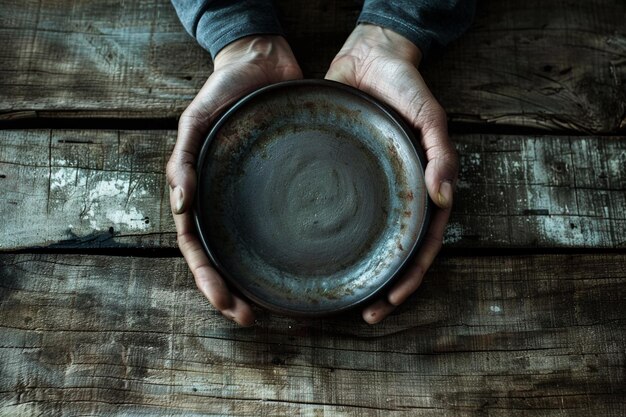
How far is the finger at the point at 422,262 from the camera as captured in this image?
1.18 m

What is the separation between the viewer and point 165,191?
4.42 feet

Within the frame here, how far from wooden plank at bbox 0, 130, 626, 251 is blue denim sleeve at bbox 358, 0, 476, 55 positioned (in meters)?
0.25

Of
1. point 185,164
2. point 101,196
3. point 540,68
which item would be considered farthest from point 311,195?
point 540,68

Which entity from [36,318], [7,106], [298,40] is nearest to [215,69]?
[298,40]

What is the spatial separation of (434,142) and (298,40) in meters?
0.49

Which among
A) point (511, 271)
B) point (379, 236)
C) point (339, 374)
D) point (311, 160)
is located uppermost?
point (311, 160)

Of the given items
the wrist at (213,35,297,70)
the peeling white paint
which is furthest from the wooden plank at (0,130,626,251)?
the wrist at (213,35,297,70)

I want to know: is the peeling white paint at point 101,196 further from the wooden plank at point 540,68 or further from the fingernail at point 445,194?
the wooden plank at point 540,68

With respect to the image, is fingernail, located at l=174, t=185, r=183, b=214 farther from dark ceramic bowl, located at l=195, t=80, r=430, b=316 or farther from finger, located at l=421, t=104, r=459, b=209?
finger, located at l=421, t=104, r=459, b=209

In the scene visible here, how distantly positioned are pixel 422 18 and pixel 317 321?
29.7 inches

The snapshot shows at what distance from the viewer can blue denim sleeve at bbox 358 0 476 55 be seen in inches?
53.4

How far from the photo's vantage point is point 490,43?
148 cm

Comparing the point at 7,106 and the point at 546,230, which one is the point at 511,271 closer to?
the point at 546,230

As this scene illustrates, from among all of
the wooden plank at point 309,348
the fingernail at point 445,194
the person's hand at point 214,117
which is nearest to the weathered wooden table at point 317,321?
the wooden plank at point 309,348
